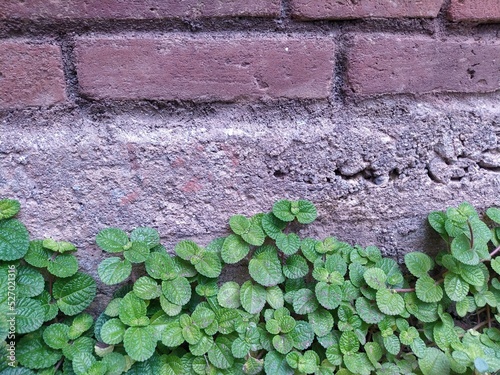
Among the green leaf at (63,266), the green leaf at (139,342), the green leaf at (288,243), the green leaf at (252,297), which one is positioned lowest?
the green leaf at (139,342)

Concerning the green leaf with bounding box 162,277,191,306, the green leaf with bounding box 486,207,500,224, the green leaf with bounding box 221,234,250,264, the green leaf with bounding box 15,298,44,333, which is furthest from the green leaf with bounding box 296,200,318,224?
the green leaf with bounding box 15,298,44,333

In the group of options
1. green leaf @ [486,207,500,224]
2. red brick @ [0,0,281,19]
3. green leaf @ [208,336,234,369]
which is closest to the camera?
red brick @ [0,0,281,19]

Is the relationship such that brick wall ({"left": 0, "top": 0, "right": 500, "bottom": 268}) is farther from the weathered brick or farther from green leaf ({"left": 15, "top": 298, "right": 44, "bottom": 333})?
green leaf ({"left": 15, "top": 298, "right": 44, "bottom": 333})

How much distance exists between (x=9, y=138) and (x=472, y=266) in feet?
2.62

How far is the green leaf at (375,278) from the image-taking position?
2.47 ft

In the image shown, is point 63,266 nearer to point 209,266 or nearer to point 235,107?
point 209,266

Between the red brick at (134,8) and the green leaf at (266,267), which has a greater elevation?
the red brick at (134,8)

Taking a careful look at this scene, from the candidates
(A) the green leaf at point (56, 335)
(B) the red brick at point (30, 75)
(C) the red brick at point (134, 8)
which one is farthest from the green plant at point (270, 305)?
(C) the red brick at point (134, 8)

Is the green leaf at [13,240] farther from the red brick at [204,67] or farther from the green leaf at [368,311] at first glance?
the green leaf at [368,311]

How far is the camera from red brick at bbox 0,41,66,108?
0.61 m

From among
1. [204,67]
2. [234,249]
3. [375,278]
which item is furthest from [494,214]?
[204,67]

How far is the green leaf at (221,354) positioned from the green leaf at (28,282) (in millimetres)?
292

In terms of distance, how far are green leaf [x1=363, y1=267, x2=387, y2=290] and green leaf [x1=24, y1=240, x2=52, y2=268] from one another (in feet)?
1.75


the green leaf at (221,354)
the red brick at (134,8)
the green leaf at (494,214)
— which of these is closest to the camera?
the red brick at (134,8)
